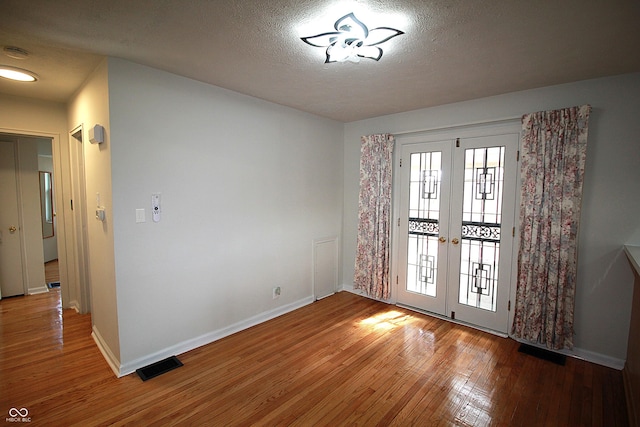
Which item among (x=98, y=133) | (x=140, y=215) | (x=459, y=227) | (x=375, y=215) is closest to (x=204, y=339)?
(x=140, y=215)

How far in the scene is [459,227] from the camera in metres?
3.52

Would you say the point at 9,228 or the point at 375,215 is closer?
the point at 375,215

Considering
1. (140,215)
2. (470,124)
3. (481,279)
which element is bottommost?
(481,279)

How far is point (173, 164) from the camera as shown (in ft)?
8.89

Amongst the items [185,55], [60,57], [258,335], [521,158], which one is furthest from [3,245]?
[521,158]

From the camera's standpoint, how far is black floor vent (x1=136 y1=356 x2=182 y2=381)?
2471mm

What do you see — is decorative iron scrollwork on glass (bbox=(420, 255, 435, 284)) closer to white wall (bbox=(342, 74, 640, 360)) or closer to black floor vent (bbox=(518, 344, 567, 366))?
black floor vent (bbox=(518, 344, 567, 366))

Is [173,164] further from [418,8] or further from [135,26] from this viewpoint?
[418,8]

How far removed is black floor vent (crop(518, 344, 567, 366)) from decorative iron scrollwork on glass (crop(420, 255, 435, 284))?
1.16 metres

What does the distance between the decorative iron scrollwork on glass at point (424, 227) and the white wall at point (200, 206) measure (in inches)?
55.6

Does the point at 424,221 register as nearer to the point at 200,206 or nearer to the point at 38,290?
the point at 200,206

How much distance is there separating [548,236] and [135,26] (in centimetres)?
377

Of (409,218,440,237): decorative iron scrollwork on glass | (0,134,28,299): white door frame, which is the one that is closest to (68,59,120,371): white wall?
(0,134,28,299): white door frame

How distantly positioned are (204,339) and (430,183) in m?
3.16
